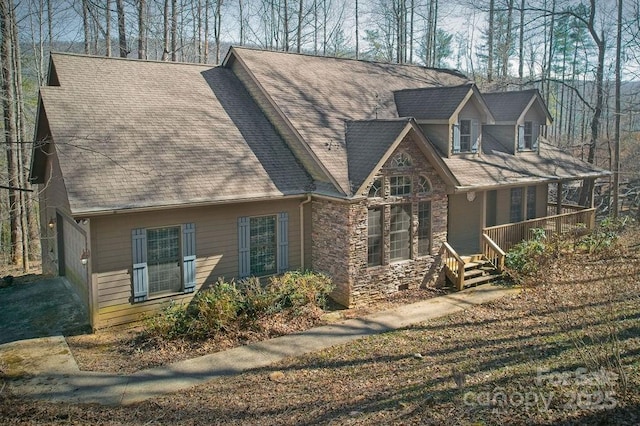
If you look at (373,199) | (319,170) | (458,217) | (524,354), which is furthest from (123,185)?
(458,217)

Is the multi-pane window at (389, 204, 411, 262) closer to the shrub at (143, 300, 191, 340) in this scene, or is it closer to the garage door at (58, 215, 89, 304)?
the shrub at (143, 300, 191, 340)

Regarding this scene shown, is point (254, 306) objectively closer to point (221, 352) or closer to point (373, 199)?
point (221, 352)

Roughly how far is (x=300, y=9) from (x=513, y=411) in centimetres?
3017

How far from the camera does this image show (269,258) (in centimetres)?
1430

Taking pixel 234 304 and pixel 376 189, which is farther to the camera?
pixel 376 189

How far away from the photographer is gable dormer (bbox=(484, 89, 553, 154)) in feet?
65.3

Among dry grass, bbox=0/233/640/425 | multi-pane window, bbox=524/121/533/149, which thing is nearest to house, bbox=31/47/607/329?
multi-pane window, bbox=524/121/533/149

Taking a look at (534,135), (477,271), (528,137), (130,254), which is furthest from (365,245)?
(534,135)

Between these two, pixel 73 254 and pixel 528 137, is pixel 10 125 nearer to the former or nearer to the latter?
pixel 73 254

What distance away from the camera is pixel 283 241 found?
14.4m

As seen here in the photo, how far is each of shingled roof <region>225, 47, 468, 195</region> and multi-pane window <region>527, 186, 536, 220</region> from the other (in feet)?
19.7

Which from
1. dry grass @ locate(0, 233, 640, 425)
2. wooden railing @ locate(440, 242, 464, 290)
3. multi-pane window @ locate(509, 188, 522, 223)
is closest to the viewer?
dry grass @ locate(0, 233, 640, 425)

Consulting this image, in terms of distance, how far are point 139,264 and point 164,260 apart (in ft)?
2.18

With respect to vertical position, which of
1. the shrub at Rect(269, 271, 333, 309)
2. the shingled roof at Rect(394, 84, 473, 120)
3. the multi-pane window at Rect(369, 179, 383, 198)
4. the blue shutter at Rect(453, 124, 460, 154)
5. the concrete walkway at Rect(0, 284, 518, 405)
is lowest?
the concrete walkway at Rect(0, 284, 518, 405)
